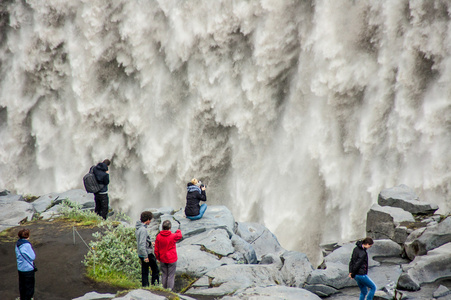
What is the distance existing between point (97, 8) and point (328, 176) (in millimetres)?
13391

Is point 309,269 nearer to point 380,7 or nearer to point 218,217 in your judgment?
point 218,217

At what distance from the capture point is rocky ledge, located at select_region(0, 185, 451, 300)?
8688mm

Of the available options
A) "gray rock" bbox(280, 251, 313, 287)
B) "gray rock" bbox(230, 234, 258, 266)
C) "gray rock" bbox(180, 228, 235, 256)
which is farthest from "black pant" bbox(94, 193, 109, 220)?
"gray rock" bbox(280, 251, 313, 287)

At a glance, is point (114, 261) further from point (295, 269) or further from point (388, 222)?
point (388, 222)

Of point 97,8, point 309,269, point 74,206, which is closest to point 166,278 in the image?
point 309,269

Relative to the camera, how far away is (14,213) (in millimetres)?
14258

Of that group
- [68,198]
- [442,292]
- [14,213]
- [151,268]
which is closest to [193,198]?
[151,268]

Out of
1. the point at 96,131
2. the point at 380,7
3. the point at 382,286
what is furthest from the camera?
the point at 96,131

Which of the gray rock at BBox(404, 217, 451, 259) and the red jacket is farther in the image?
the gray rock at BBox(404, 217, 451, 259)

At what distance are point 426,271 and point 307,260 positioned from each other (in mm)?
2852

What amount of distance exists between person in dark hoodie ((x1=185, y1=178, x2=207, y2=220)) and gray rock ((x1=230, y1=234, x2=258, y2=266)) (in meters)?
1.31

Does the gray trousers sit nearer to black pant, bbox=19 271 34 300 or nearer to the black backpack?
black pant, bbox=19 271 34 300

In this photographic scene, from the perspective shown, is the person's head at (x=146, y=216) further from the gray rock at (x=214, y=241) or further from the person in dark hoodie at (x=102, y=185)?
the person in dark hoodie at (x=102, y=185)

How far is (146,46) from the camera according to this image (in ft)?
66.1
